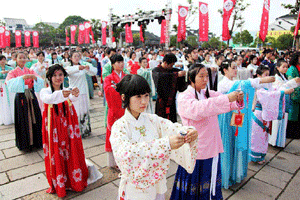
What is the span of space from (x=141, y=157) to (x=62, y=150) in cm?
170

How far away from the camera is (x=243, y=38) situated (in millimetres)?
33906

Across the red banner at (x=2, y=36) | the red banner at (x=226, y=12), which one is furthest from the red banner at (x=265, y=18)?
the red banner at (x=2, y=36)

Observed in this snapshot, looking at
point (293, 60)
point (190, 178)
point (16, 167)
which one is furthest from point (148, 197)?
point (293, 60)

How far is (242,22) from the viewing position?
21.3 m

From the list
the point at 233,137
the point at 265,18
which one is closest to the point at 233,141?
the point at 233,137

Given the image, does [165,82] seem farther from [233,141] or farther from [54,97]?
[54,97]

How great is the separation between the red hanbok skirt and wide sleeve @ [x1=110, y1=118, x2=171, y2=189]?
1.44 meters

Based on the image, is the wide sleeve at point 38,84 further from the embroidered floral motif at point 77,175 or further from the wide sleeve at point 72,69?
the embroidered floral motif at point 77,175

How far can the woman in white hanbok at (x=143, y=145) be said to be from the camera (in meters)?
1.28

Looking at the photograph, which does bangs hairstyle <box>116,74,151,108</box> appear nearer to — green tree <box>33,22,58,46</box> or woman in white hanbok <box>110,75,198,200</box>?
woman in white hanbok <box>110,75,198,200</box>

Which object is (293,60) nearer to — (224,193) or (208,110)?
(224,193)

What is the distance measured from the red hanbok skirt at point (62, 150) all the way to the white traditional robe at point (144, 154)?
1.29 m

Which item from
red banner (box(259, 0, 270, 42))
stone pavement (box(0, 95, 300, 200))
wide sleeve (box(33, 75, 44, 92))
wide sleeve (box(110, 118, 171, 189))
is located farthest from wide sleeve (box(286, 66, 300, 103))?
red banner (box(259, 0, 270, 42))

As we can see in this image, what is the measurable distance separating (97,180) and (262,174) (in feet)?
7.96
